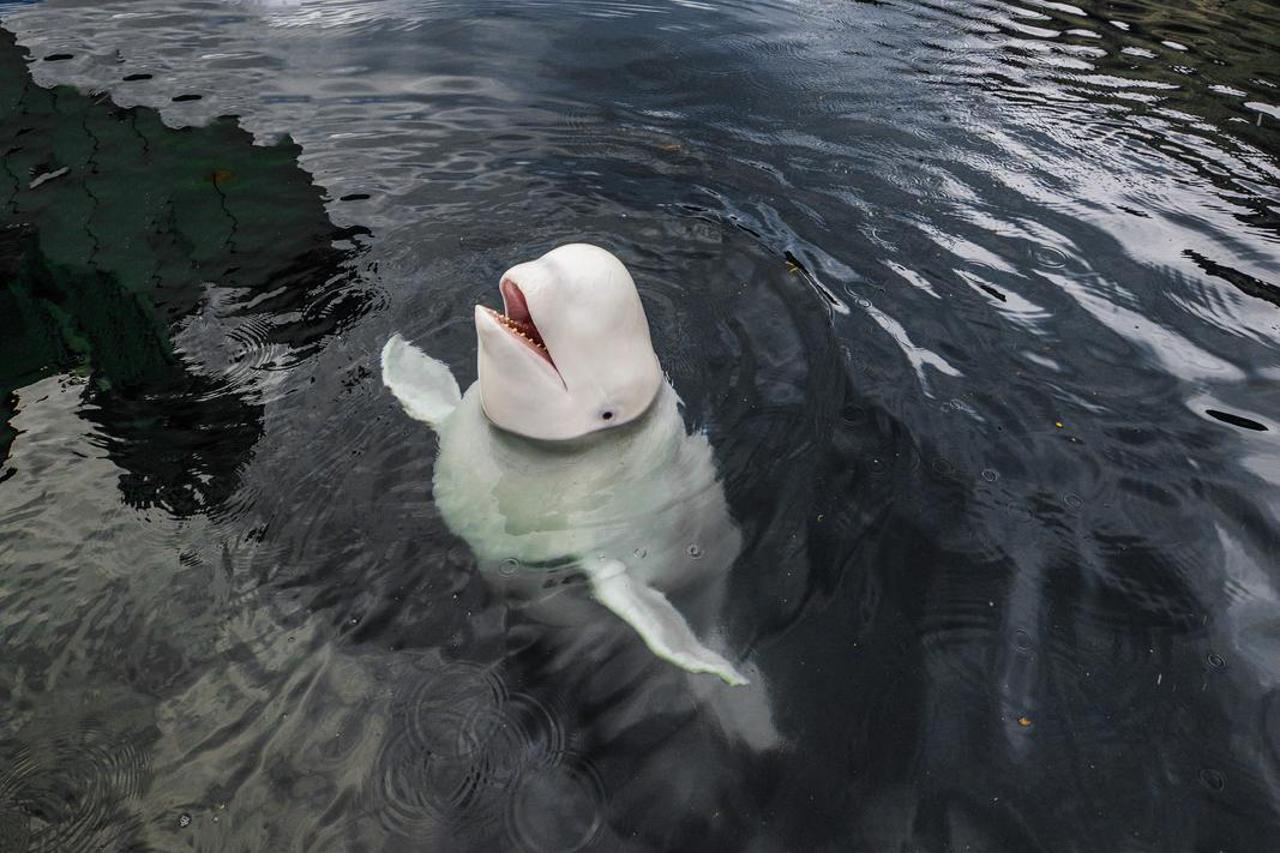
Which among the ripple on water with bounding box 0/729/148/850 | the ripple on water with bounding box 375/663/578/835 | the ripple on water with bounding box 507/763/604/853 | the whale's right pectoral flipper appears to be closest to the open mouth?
the whale's right pectoral flipper

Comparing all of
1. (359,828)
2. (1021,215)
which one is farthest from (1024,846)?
(1021,215)

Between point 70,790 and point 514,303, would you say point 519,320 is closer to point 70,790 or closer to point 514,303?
point 514,303

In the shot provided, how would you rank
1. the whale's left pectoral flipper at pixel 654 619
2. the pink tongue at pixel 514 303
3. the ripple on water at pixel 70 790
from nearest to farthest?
the ripple on water at pixel 70 790, the whale's left pectoral flipper at pixel 654 619, the pink tongue at pixel 514 303

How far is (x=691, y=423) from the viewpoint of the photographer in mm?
4801

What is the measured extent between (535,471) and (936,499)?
208 cm

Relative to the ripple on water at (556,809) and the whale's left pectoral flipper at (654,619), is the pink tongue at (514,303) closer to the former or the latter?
the whale's left pectoral flipper at (654,619)

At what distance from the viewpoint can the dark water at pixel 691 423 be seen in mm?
3246

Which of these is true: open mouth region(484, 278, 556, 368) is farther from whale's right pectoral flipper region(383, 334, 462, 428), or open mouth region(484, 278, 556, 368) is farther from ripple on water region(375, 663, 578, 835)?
ripple on water region(375, 663, 578, 835)

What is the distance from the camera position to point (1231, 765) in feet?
11.1

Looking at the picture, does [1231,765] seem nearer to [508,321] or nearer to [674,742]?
[674,742]

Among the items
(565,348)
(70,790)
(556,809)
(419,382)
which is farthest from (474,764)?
(419,382)

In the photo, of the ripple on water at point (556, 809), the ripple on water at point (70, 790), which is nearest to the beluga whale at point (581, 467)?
the ripple on water at point (556, 809)

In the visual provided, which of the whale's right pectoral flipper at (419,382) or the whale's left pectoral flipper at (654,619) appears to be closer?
the whale's left pectoral flipper at (654,619)

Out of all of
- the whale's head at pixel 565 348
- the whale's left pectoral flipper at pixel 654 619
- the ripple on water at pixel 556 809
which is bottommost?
the ripple on water at pixel 556 809
